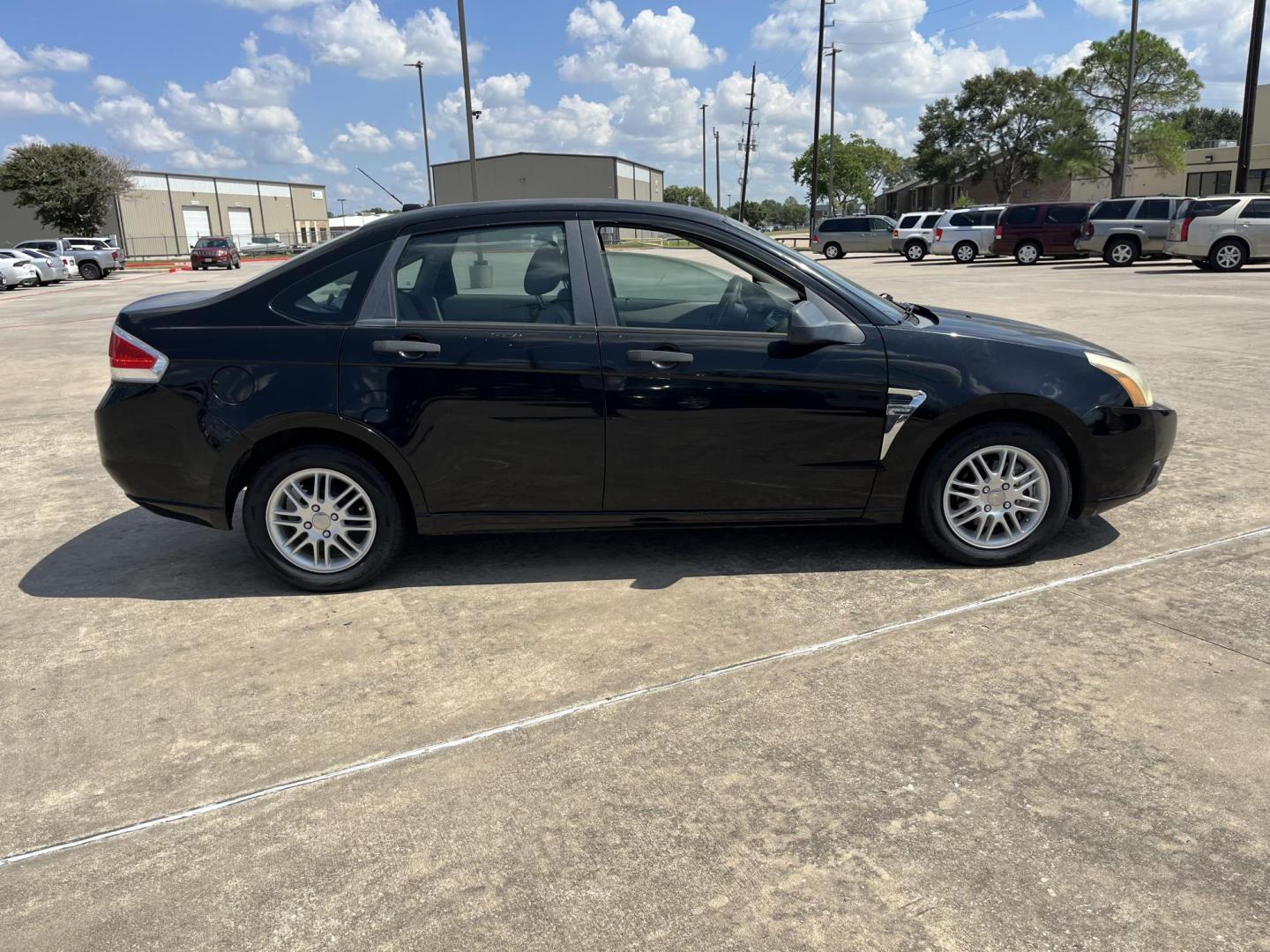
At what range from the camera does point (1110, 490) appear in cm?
425

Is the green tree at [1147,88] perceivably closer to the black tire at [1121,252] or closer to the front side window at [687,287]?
the black tire at [1121,252]

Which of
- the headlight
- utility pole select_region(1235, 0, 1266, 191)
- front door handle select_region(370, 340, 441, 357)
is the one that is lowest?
the headlight

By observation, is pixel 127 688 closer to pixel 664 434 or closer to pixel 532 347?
pixel 532 347

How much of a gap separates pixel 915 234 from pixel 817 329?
34420 millimetres

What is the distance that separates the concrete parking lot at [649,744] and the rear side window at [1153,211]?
2403 centimetres

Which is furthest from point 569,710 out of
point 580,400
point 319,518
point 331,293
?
point 331,293

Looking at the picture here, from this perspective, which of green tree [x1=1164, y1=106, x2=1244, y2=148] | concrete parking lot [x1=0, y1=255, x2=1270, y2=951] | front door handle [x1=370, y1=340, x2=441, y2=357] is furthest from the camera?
green tree [x1=1164, y1=106, x2=1244, y2=148]

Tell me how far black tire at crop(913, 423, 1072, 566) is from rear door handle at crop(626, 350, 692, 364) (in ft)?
4.08

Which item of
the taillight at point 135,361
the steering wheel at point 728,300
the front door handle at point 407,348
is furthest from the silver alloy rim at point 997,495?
the taillight at point 135,361

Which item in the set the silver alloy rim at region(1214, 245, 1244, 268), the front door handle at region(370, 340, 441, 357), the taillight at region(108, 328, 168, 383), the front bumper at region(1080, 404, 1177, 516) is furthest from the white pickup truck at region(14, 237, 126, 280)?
the front bumper at region(1080, 404, 1177, 516)

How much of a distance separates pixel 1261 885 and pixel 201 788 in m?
2.86

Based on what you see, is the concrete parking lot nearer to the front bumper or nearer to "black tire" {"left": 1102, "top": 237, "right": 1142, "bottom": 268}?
the front bumper

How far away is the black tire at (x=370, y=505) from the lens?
4047 mm

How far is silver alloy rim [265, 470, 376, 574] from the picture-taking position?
13.4ft
